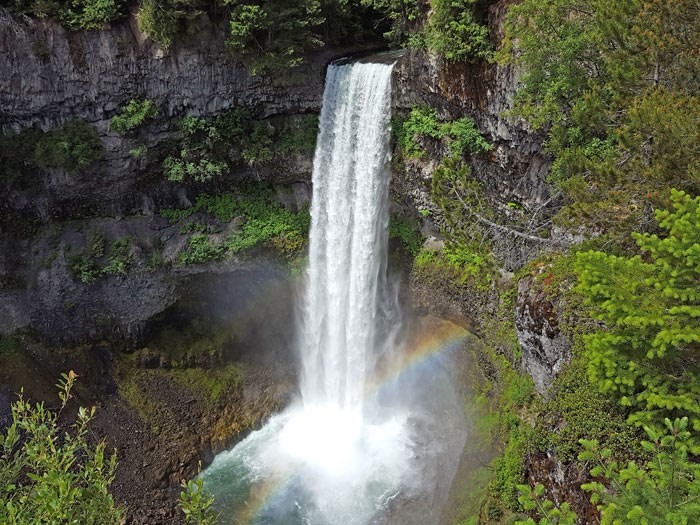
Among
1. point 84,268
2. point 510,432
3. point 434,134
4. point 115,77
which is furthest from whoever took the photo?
point 84,268

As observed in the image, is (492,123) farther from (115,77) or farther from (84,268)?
(84,268)

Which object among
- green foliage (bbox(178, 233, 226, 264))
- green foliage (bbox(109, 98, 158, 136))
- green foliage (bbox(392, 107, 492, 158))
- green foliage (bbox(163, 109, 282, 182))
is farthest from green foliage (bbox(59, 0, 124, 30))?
green foliage (bbox(392, 107, 492, 158))

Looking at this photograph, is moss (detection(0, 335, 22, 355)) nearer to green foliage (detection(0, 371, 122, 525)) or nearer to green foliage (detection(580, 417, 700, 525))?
green foliage (detection(0, 371, 122, 525))

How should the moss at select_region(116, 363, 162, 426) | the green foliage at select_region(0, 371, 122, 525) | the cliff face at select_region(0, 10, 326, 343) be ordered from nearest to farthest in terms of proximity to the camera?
the green foliage at select_region(0, 371, 122, 525)
the cliff face at select_region(0, 10, 326, 343)
the moss at select_region(116, 363, 162, 426)

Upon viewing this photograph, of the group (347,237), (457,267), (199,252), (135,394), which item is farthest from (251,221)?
(457,267)

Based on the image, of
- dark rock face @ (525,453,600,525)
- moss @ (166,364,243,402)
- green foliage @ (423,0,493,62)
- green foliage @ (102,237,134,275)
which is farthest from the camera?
moss @ (166,364,243,402)

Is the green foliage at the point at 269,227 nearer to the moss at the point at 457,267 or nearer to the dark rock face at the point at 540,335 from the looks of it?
the moss at the point at 457,267
